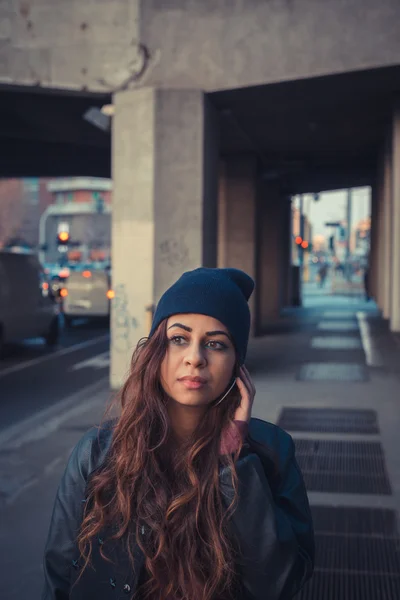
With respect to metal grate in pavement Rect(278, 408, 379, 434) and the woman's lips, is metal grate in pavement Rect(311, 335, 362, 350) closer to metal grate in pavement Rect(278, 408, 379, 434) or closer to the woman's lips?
metal grate in pavement Rect(278, 408, 379, 434)

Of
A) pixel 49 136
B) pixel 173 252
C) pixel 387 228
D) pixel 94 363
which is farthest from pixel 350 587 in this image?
pixel 387 228

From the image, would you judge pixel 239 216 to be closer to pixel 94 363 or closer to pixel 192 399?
pixel 94 363

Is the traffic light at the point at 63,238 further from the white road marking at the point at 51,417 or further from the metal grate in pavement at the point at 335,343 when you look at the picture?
the white road marking at the point at 51,417

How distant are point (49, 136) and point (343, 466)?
11502mm

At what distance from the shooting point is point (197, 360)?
2.10 m

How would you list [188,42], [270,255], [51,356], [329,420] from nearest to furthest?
[329,420]
[188,42]
[51,356]
[270,255]

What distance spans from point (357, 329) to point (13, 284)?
919cm

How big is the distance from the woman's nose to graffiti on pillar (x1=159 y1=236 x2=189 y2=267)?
8.67 meters

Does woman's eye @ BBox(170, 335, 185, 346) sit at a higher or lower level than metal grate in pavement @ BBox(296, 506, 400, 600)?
higher

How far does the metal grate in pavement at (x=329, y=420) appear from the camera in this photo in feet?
27.6

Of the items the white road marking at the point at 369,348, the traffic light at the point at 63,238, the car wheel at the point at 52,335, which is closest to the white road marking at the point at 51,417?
the white road marking at the point at 369,348

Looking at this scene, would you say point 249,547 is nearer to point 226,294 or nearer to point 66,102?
point 226,294

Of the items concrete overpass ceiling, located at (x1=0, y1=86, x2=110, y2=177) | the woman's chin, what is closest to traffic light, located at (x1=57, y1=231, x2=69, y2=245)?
concrete overpass ceiling, located at (x1=0, y1=86, x2=110, y2=177)

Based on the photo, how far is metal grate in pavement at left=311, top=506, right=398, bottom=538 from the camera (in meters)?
5.30
